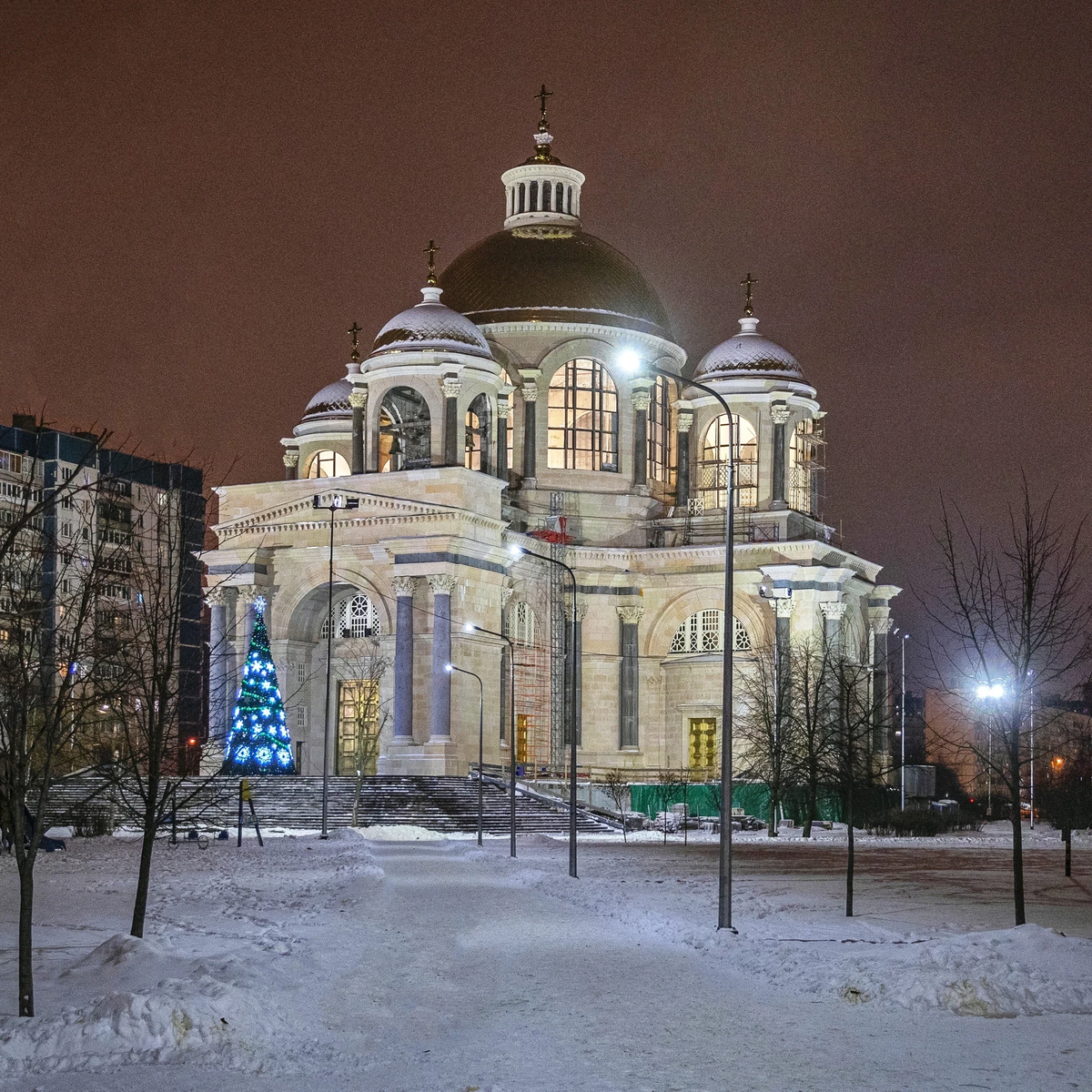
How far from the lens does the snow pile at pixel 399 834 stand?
54844 millimetres

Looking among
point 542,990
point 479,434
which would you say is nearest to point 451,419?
point 479,434

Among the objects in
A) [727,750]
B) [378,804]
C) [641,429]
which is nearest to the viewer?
[727,750]

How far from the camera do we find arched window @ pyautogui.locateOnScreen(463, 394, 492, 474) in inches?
3051

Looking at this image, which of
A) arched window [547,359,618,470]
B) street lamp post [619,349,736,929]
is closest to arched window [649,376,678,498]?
arched window [547,359,618,470]

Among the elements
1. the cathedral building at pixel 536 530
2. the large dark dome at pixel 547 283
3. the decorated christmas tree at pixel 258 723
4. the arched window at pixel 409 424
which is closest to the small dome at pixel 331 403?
the cathedral building at pixel 536 530

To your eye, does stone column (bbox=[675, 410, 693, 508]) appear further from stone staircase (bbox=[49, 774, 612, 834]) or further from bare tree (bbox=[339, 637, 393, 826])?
stone staircase (bbox=[49, 774, 612, 834])

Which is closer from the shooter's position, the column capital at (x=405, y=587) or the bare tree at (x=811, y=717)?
the bare tree at (x=811, y=717)

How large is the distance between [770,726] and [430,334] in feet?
72.7

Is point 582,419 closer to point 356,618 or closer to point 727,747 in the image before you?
point 356,618

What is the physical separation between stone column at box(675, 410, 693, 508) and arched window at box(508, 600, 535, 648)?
918 centimetres

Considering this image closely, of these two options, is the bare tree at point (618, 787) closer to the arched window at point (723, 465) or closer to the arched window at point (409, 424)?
the arched window at point (723, 465)

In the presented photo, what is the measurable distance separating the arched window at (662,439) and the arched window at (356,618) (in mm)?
14758

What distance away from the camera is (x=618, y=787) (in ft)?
233

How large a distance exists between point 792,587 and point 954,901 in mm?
45191
